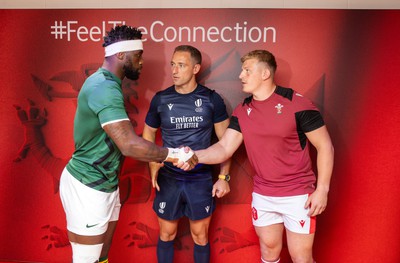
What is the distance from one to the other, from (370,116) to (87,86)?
1.82 metres

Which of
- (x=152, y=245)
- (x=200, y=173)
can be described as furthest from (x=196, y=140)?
(x=152, y=245)

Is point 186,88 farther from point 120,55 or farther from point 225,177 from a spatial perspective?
point 225,177

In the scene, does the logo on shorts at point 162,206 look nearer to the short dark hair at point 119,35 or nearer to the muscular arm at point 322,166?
the muscular arm at point 322,166

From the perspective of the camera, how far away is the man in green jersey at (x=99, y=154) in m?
1.77

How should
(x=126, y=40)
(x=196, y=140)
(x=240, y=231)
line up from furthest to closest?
(x=240, y=231) < (x=196, y=140) < (x=126, y=40)

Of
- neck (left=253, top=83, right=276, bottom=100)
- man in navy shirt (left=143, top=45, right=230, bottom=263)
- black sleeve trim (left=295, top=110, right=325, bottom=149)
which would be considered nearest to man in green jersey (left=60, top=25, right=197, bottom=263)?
man in navy shirt (left=143, top=45, right=230, bottom=263)

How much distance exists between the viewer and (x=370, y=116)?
8.11 feet

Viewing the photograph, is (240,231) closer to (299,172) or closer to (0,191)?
(299,172)

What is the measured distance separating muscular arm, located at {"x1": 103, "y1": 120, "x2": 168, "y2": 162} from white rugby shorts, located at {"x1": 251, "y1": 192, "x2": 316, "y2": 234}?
27.9 inches

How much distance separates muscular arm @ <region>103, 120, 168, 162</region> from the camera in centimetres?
172

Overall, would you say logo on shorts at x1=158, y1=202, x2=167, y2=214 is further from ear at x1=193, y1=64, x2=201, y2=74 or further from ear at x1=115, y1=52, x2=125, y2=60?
ear at x1=115, y1=52, x2=125, y2=60

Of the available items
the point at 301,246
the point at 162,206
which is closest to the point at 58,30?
the point at 162,206

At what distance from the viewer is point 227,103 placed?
2.57 meters

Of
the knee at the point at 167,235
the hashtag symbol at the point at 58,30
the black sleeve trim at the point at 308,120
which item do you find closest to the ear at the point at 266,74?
the black sleeve trim at the point at 308,120
